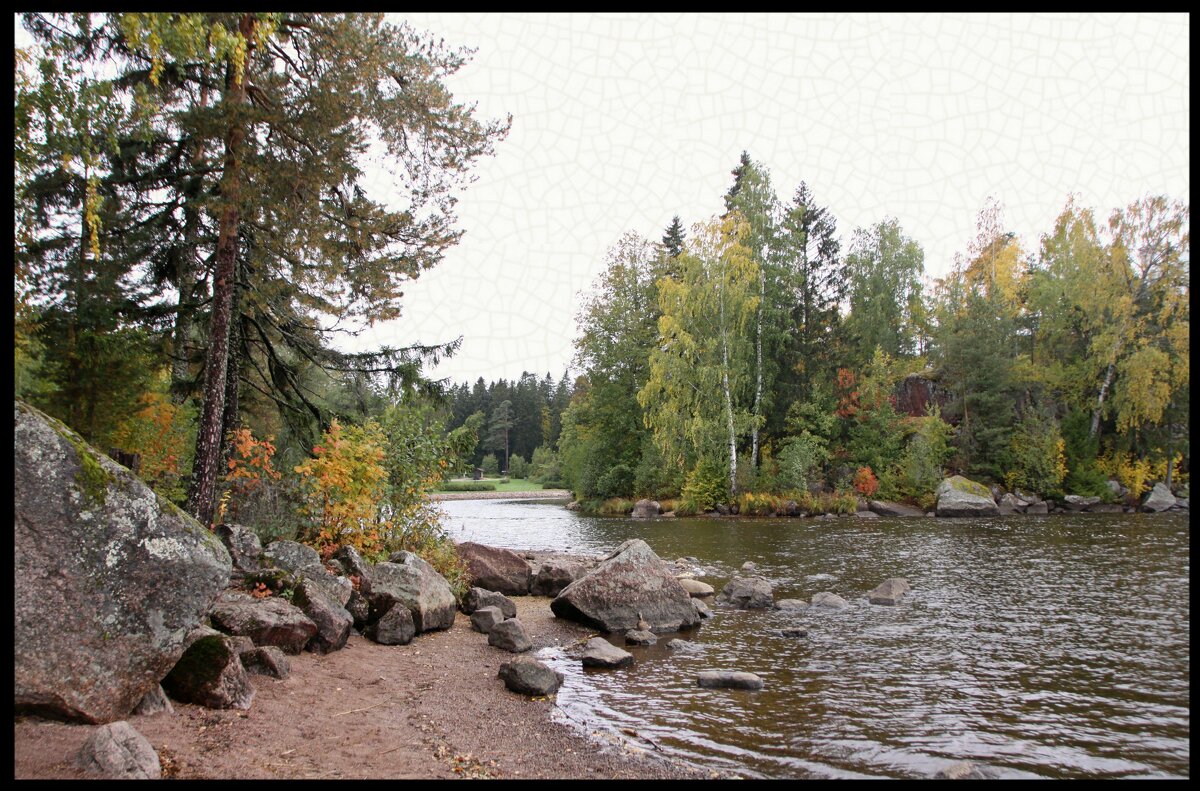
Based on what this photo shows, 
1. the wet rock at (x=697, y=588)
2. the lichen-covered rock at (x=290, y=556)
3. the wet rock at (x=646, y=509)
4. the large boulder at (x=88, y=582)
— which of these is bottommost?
the wet rock at (x=646, y=509)

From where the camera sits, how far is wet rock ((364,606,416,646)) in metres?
8.91

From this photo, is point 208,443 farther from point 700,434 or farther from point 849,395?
point 849,395

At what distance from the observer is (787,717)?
22.5 ft

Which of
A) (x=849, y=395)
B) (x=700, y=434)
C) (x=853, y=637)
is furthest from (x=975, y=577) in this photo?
(x=849, y=395)

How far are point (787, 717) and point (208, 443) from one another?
9567 mm

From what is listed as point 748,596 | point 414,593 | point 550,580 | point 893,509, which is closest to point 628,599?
point 748,596

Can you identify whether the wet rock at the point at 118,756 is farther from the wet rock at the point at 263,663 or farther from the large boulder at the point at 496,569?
the large boulder at the point at 496,569

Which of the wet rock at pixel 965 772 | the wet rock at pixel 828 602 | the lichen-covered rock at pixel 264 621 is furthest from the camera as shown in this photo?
the wet rock at pixel 828 602

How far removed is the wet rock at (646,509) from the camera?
3591 centimetres

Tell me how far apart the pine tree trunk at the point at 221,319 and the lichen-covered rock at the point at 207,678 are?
553 centimetres

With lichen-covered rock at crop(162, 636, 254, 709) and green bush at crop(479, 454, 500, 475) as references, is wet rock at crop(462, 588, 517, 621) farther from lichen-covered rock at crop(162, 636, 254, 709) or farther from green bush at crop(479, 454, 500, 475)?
green bush at crop(479, 454, 500, 475)

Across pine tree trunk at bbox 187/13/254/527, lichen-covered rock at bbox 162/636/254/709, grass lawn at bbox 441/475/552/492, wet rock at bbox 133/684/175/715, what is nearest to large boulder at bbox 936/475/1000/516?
pine tree trunk at bbox 187/13/254/527

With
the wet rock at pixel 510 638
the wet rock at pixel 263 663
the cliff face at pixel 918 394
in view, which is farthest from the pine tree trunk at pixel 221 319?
the cliff face at pixel 918 394

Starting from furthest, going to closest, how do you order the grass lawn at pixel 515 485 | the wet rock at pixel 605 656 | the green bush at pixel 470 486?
1. the grass lawn at pixel 515 485
2. the green bush at pixel 470 486
3. the wet rock at pixel 605 656
